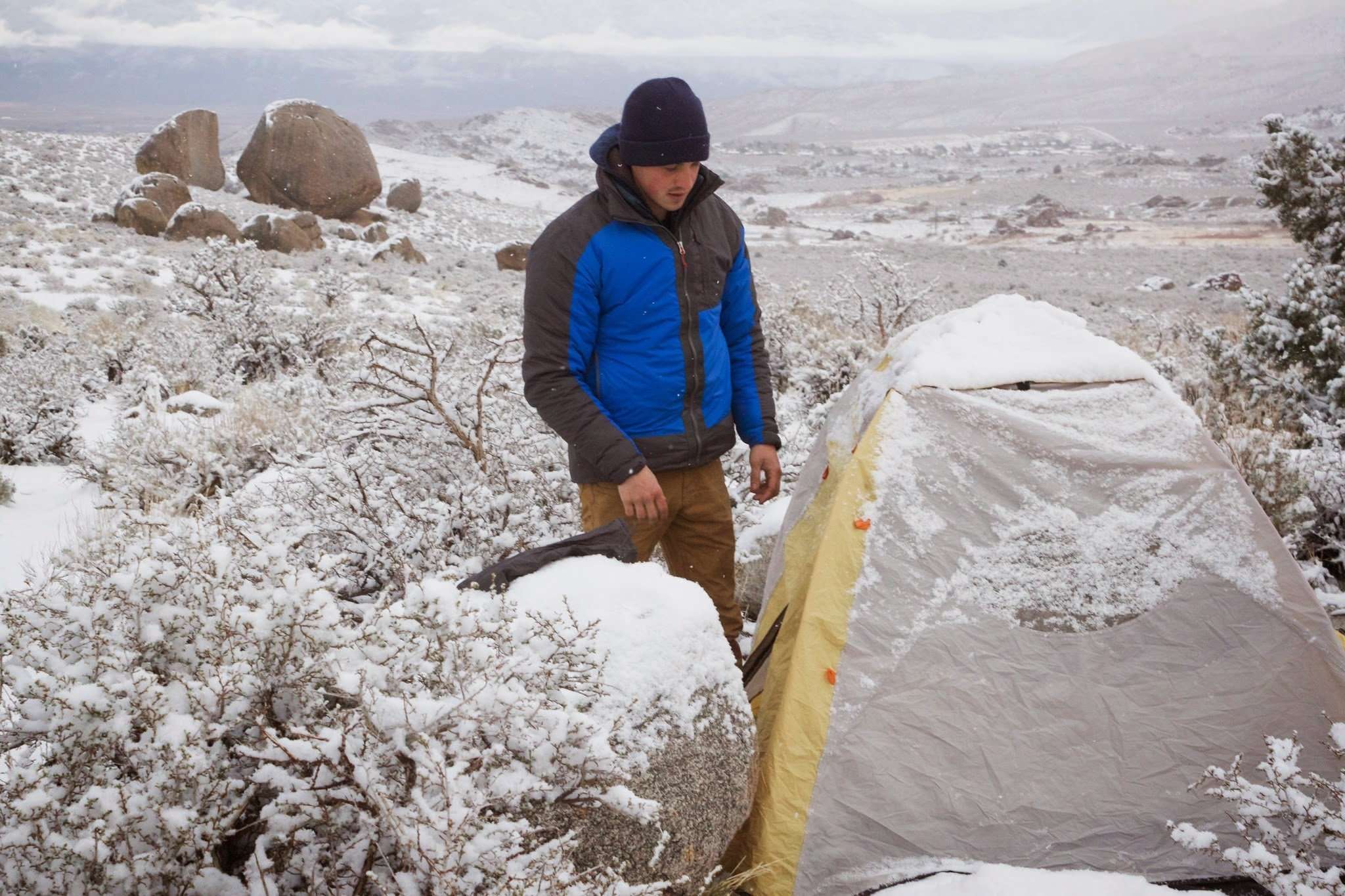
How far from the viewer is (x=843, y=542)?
Answer: 2457 mm

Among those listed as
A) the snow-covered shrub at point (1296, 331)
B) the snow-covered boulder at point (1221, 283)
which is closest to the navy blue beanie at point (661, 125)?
the snow-covered shrub at point (1296, 331)

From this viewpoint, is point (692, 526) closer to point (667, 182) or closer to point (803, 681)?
point (803, 681)

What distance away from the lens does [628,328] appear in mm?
2682

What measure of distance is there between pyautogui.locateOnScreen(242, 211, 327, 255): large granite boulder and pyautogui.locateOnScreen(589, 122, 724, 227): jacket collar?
17.9 meters

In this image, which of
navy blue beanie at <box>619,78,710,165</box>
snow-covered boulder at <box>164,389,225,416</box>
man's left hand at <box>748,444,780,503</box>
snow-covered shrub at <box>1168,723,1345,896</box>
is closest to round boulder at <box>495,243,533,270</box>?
snow-covered boulder at <box>164,389,225,416</box>

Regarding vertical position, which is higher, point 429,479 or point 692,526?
point 692,526

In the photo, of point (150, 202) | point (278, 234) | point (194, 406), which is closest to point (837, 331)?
point (194, 406)

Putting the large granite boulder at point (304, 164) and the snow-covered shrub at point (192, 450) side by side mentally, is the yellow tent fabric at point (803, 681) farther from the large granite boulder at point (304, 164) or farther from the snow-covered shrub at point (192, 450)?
the large granite boulder at point (304, 164)

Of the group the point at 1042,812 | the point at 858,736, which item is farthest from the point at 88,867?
the point at 1042,812

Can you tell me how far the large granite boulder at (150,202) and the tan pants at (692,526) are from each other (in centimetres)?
2024

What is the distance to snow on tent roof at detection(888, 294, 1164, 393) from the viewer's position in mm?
2633

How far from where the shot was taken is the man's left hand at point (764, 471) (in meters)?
3.07

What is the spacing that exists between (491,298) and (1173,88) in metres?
138

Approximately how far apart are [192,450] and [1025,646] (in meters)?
5.06
